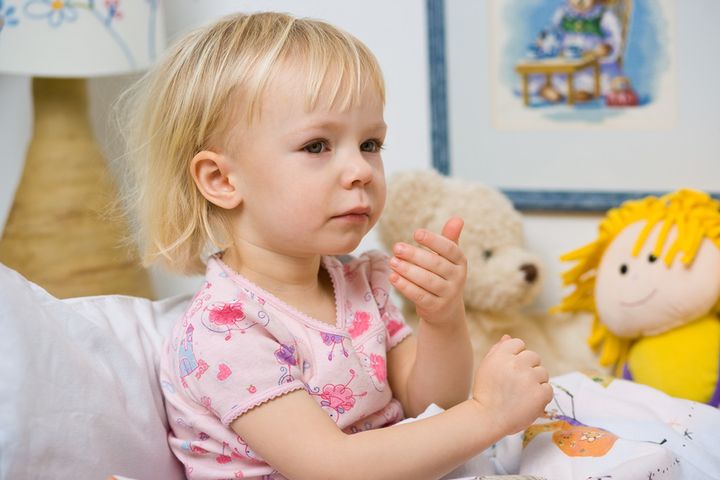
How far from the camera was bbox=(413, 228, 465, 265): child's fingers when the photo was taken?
862mm

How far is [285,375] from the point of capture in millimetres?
835

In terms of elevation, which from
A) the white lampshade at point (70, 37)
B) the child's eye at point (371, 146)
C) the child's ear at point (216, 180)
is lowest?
the child's ear at point (216, 180)

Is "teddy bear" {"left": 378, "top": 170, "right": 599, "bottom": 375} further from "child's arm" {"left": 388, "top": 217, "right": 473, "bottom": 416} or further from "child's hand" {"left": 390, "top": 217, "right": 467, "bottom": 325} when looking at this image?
"child's hand" {"left": 390, "top": 217, "right": 467, "bottom": 325}

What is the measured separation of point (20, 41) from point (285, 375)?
2.81 feet

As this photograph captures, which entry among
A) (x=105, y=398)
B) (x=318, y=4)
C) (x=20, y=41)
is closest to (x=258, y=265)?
(x=105, y=398)

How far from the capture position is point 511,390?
84cm

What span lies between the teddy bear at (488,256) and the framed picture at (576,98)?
142mm

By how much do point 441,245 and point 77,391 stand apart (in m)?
0.37

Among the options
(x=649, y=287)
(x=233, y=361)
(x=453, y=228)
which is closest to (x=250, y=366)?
(x=233, y=361)

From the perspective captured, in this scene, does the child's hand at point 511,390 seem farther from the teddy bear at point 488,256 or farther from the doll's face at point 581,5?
the doll's face at point 581,5

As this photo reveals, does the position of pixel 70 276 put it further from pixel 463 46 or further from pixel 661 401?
pixel 661 401

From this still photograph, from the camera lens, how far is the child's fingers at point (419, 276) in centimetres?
88

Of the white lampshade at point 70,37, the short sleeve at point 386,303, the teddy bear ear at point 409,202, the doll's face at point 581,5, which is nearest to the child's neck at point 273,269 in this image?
the short sleeve at point 386,303

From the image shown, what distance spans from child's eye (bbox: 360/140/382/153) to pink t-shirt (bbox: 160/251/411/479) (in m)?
0.17
